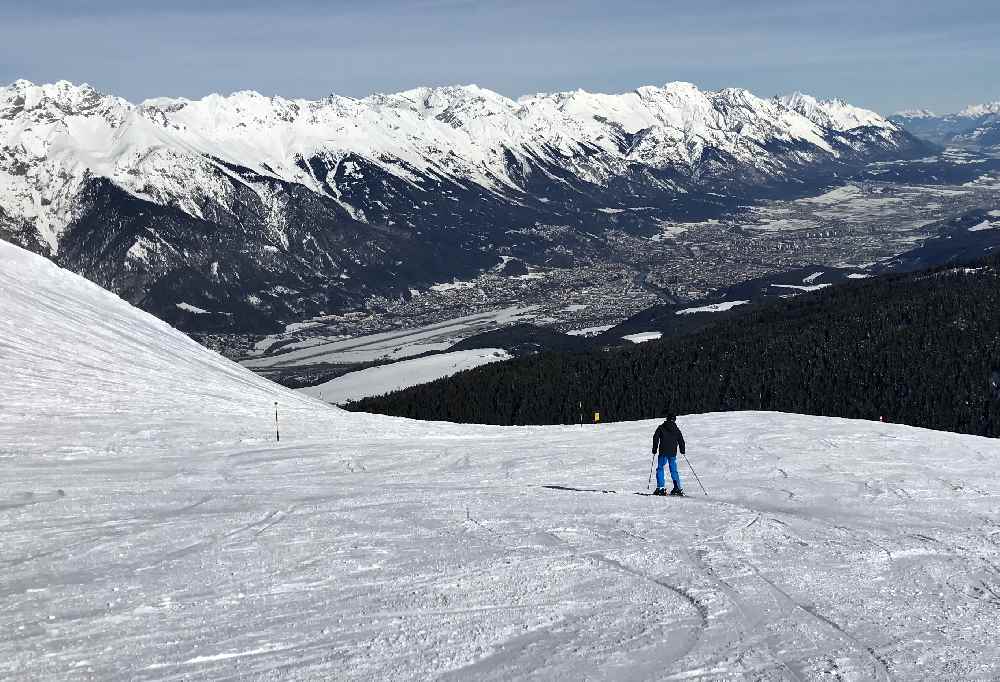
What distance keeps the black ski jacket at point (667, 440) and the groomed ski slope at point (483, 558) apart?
1572 mm

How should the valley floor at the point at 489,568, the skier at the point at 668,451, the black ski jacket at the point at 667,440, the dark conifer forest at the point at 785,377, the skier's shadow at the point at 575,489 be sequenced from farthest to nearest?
the dark conifer forest at the point at 785,377 < the skier's shadow at the point at 575,489 < the black ski jacket at the point at 667,440 < the skier at the point at 668,451 < the valley floor at the point at 489,568

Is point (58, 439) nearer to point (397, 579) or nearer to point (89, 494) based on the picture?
point (89, 494)

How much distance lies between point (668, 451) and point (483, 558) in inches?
323

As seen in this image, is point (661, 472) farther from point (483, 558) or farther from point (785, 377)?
point (785, 377)

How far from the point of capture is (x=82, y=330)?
47031mm

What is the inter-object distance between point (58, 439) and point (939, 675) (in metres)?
26.1

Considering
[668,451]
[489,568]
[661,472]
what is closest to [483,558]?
[489,568]

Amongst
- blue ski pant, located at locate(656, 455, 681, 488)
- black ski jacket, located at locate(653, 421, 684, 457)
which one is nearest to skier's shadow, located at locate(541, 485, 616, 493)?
blue ski pant, located at locate(656, 455, 681, 488)

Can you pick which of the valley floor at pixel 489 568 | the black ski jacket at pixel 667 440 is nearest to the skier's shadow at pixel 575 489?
the valley floor at pixel 489 568

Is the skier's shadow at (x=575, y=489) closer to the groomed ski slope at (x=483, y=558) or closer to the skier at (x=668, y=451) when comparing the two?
the groomed ski slope at (x=483, y=558)

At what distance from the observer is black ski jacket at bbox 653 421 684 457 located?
22.3 meters

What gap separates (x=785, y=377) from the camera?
14025 cm

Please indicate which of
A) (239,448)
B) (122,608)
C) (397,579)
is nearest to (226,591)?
(122,608)

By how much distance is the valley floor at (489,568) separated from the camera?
11500mm
